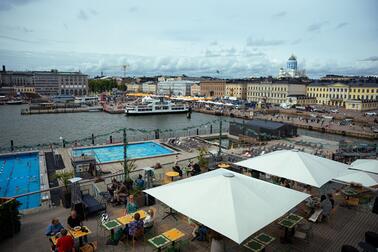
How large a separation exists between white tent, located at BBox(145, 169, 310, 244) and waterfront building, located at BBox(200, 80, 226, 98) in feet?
348

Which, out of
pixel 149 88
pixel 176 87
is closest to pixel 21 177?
pixel 176 87

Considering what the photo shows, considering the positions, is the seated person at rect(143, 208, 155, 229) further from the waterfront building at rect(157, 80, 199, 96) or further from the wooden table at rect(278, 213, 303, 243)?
the waterfront building at rect(157, 80, 199, 96)

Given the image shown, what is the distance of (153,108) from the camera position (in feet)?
232

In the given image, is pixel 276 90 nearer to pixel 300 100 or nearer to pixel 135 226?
pixel 300 100

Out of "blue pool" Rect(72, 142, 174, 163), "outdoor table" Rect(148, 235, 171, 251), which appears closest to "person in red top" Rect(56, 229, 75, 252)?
"outdoor table" Rect(148, 235, 171, 251)

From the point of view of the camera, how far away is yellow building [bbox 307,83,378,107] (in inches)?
3081

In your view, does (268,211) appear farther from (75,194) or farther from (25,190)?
(25,190)

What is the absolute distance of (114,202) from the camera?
9.66 metres

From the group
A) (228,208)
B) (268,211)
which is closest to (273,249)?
(268,211)

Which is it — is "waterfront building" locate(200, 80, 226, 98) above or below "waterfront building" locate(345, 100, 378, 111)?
above

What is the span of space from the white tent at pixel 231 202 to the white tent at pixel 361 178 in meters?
3.37

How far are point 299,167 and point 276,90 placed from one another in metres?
86.5

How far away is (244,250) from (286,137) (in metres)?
26.5

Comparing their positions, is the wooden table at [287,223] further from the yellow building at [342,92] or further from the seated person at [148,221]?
the yellow building at [342,92]
